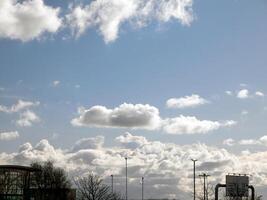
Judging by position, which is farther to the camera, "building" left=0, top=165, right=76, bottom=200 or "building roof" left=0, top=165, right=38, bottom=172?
"building roof" left=0, top=165, right=38, bottom=172

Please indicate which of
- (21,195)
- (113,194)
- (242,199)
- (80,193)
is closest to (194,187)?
(242,199)

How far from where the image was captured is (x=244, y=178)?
90188mm

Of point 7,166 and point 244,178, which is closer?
point 244,178

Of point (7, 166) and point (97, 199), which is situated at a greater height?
point (7, 166)

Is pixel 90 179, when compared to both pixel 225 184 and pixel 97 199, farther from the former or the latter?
pixel 225 184

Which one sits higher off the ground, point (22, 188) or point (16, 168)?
point (16, 168)

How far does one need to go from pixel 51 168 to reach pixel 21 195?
38.0ft

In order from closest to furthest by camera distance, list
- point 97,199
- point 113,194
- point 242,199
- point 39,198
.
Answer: point 97,199, point 113,194, point 242,199, point 39,198

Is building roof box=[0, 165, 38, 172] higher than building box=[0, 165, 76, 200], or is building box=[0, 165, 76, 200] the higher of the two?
building roof box=[0, 165, 38, 172]

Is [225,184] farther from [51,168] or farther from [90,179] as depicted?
[51,168]

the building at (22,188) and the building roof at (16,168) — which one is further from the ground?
the building roof at (16,168)

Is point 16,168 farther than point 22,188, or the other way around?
point 22,188

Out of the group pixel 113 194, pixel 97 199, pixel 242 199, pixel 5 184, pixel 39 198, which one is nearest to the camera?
pixel 97 199

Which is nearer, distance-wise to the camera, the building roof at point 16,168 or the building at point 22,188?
the building at point 22,188
